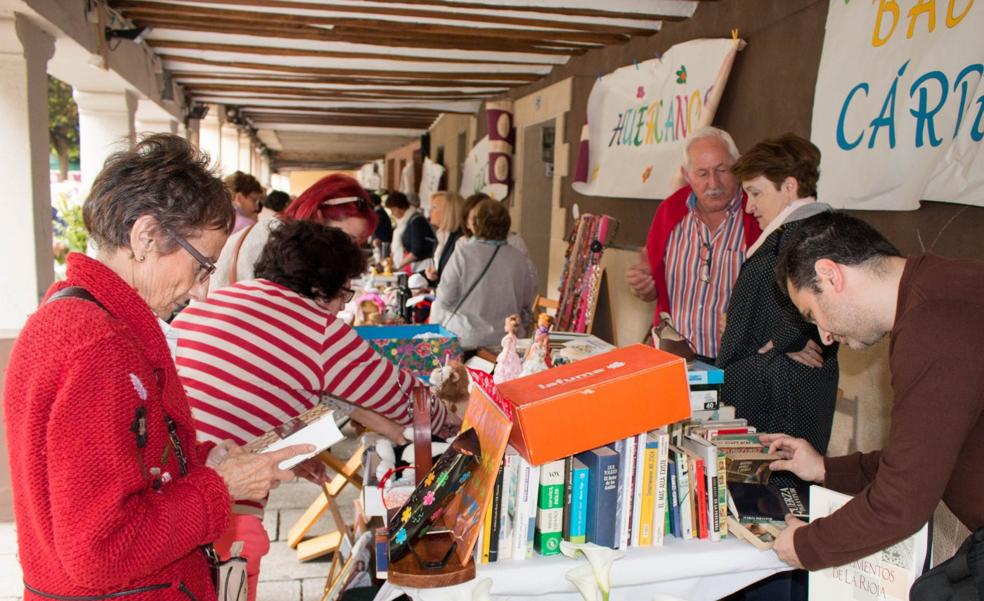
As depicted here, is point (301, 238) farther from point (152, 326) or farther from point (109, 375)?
point (109, 375)

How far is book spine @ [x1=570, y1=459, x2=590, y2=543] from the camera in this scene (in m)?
1.65

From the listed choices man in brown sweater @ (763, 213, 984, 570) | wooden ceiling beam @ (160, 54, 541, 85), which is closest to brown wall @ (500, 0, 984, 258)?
man in brown sweater @ (763, 213, 984, 570)

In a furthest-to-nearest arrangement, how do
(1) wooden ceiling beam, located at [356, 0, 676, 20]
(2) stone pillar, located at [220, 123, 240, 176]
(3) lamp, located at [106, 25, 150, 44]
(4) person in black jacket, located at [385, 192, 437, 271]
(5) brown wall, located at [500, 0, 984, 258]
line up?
(2) stone pillar, located at [220, 123, 240, 176] → (4) person in black jacket, located at [385, 192, 437, 271] → (3) lamp, located at [106, 25, 150, 44] → (1) wooden ceiling beam, located at [356, 0, 676, 20] → (5) brown wall, located at [500, 0, 984, 258]

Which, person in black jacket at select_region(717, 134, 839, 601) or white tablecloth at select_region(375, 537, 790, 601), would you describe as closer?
white tablecloth at select_region(375, 537, 790, 601)

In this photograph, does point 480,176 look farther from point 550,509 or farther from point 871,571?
point 871,571

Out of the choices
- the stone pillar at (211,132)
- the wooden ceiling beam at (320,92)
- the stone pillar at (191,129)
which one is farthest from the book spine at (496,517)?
the stone pillar at (211,132)

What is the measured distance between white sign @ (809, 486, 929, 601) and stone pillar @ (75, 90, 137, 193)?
5.82 m

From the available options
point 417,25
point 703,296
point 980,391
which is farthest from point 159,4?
point 980,391

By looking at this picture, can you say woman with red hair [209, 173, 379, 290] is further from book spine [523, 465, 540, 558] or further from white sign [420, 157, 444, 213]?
white sign [420, 157, 444, 213]

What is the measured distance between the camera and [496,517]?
1.61 m

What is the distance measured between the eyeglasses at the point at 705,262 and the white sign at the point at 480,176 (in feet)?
17.7

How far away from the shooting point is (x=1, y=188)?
366 cm

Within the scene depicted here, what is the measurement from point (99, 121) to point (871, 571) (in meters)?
6.24


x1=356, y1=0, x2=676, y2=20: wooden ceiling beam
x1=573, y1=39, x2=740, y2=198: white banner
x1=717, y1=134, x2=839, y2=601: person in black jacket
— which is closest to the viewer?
x1=717, y1=134, x2=839, y2=601: person in black jacket
